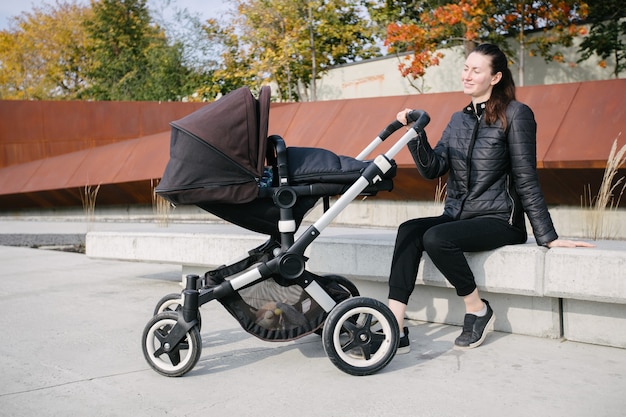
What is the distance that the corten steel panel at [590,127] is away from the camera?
7.85 meters

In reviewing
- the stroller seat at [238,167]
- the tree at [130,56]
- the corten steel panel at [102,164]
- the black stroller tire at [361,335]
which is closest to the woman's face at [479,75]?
the stroller seat at [238,167]

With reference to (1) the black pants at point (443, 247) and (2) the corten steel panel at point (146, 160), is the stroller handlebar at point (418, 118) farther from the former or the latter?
(2) the corten steel panel at point (146, 160)

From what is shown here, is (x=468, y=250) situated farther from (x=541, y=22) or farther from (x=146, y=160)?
(x=541, y=22)

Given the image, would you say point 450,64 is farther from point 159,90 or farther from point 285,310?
point 285,310

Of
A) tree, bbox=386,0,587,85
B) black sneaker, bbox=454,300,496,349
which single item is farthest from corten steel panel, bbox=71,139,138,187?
black sneaker, bbox=454,300,496,349

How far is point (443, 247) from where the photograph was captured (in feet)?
12.9

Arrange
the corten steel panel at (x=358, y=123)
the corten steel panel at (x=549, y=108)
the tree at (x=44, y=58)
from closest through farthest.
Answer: the corten steel panel at (x=549, y=108)
the corten steel panel at (x=358, y=123)
the tree at (x=44, y=58)

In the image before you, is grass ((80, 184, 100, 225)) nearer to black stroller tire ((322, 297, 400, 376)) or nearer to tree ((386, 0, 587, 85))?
tree ((386, 0, 587, 85))

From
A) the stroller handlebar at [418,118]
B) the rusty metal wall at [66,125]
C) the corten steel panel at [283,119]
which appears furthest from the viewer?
the rusty metal wall at [66,125]

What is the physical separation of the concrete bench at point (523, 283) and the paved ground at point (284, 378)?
11cm

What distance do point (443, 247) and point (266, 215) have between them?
96 cm

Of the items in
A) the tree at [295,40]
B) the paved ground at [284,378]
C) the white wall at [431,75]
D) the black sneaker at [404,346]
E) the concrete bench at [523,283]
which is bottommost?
the paved ground at [284,378]

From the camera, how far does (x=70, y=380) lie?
144 inches

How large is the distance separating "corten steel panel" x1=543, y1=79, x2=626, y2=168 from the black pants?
4.25 metres
